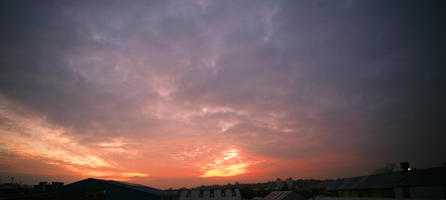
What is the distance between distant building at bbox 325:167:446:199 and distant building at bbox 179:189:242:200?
37.3 metres

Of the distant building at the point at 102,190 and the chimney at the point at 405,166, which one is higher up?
the chimney at the point at 405,166

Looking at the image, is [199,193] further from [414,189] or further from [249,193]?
[414,189]

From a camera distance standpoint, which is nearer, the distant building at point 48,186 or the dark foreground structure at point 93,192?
the dark foreground structure at point 93,192

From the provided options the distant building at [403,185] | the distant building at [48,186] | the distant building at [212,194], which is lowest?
the distant building at [212,194]

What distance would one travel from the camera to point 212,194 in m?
66.9

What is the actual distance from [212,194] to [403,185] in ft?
170

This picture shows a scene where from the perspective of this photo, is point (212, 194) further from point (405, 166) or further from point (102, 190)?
point (405, 166)

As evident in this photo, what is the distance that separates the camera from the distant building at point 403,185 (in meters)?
21.9

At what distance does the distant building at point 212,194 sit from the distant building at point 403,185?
3730cm

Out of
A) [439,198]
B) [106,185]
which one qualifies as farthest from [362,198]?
[106,185]

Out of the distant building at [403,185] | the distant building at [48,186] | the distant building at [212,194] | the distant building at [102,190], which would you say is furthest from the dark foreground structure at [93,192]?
the distant building at [403,185]

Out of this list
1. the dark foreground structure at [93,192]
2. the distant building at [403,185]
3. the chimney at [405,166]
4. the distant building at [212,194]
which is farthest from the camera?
the distant building at [212,194]

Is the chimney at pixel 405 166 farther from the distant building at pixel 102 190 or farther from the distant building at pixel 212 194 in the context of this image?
Result: the distant building at pixel 212 194

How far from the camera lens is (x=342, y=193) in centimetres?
3316
